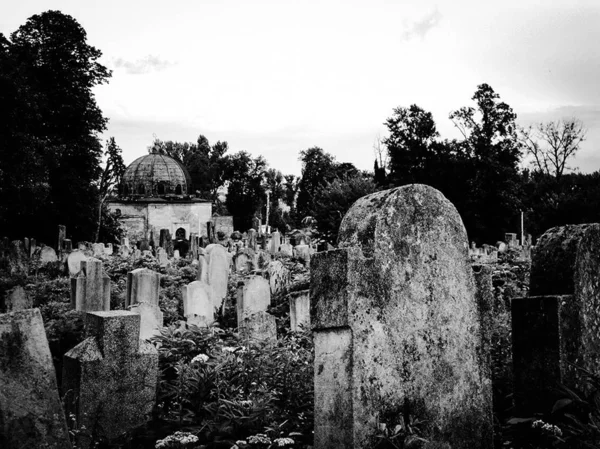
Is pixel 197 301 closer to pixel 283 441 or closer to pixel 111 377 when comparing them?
pixel 111 377

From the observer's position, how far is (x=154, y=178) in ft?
202

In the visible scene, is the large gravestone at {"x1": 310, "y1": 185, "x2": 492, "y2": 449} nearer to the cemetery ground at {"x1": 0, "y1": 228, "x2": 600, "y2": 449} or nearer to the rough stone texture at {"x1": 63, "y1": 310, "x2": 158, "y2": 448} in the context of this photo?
the cemetery ground at {"x1": 0, "y1": 228, "x2": 600, "y2": 449}

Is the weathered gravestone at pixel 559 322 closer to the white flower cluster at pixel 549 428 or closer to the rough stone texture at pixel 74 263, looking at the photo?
→ the white flower cluster at pixel 549 428

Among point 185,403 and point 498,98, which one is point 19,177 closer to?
point 185,403

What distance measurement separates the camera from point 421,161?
5584cm

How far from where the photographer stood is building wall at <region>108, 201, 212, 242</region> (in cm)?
5875

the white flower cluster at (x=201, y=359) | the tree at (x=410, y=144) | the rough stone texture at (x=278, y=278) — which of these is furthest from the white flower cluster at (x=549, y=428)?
the tree at (x=410, y=144)

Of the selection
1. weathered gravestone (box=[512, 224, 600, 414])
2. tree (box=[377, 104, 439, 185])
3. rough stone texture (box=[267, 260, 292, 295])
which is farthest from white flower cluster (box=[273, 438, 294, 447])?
tree (box=[377, 104, 439, 185])

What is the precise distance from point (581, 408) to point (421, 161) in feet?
172

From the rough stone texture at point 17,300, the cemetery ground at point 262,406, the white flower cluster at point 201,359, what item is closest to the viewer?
the cemetery ground at point 262,406

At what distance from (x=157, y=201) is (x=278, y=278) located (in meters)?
46.4

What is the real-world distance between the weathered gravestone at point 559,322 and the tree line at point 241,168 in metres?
26.1

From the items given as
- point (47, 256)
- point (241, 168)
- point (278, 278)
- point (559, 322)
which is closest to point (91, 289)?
point (278, 278)

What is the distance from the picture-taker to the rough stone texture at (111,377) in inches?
210
